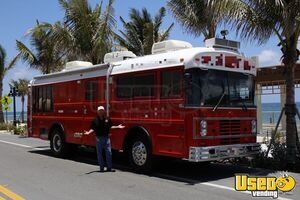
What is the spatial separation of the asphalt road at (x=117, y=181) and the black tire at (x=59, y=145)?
851mm

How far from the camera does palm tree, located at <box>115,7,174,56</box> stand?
76.9 feet

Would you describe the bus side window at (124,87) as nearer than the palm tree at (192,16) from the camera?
Yes

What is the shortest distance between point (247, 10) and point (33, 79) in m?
8.79

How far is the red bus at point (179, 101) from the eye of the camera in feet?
34.9

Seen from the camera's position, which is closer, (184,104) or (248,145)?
(184,104)

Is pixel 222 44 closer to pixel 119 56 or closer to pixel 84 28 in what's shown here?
pixel 119 56

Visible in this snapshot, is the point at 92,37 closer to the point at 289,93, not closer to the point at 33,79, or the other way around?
the point at 33,79

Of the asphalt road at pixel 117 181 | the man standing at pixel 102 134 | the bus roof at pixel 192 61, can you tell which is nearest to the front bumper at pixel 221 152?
the asphalt road at pixel 117 181

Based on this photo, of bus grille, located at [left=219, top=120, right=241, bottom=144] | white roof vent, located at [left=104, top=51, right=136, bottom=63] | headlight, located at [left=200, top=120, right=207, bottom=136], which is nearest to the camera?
headlight, located at [left=200, top=120, right=207, bottom=136]

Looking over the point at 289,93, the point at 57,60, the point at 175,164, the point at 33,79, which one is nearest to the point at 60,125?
the point at 33,79

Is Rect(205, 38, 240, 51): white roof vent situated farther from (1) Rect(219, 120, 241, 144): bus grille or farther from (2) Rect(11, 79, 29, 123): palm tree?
(2) Rect(11, 79, 29, 123): palm tree

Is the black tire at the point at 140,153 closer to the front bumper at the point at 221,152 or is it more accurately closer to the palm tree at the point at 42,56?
the front bumper at the point at 221,152

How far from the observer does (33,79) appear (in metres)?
17.5

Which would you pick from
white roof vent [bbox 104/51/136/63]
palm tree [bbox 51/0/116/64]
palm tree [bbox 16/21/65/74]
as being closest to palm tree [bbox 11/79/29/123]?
palm tree [bbox 16/21/65/74]
